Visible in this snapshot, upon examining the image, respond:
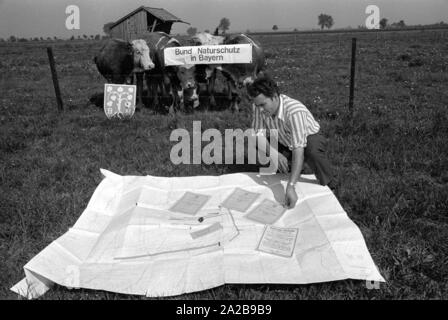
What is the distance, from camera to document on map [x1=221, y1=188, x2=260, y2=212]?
439 cm

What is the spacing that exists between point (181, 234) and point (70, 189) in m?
2.05

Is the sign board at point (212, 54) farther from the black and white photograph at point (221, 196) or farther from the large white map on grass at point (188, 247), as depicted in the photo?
the large white map on grass at point (188, 247)

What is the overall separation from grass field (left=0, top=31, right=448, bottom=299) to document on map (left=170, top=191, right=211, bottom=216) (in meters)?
0.90

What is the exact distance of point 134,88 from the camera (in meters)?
8.91

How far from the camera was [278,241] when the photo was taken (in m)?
3.68

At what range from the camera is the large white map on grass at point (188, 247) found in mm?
3170

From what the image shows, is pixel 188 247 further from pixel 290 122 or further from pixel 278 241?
pixel 290 122

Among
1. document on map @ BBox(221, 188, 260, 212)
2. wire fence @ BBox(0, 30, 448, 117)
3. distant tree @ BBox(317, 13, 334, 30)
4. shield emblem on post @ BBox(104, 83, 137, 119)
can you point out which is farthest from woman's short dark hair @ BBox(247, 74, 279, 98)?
distant tree @ BBox(317, 13, 334, 30)

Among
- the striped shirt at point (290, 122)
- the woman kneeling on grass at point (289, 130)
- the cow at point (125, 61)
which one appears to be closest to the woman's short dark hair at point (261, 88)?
the woman kneeling on grass at point (289, 130)

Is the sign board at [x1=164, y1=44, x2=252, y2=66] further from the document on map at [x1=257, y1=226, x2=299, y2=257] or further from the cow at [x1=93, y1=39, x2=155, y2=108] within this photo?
the document on map at [x1=257, y1=226, x2=299, y2=257]

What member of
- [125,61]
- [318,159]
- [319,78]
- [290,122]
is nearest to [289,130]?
[290,122]

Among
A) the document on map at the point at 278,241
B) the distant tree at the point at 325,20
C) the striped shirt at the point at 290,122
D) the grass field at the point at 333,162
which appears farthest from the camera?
the distant tree at the point at 325,20

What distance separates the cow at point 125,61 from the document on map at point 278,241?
20.5ft

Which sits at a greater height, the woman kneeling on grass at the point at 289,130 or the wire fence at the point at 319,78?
the wire fence at the point at 319,78
